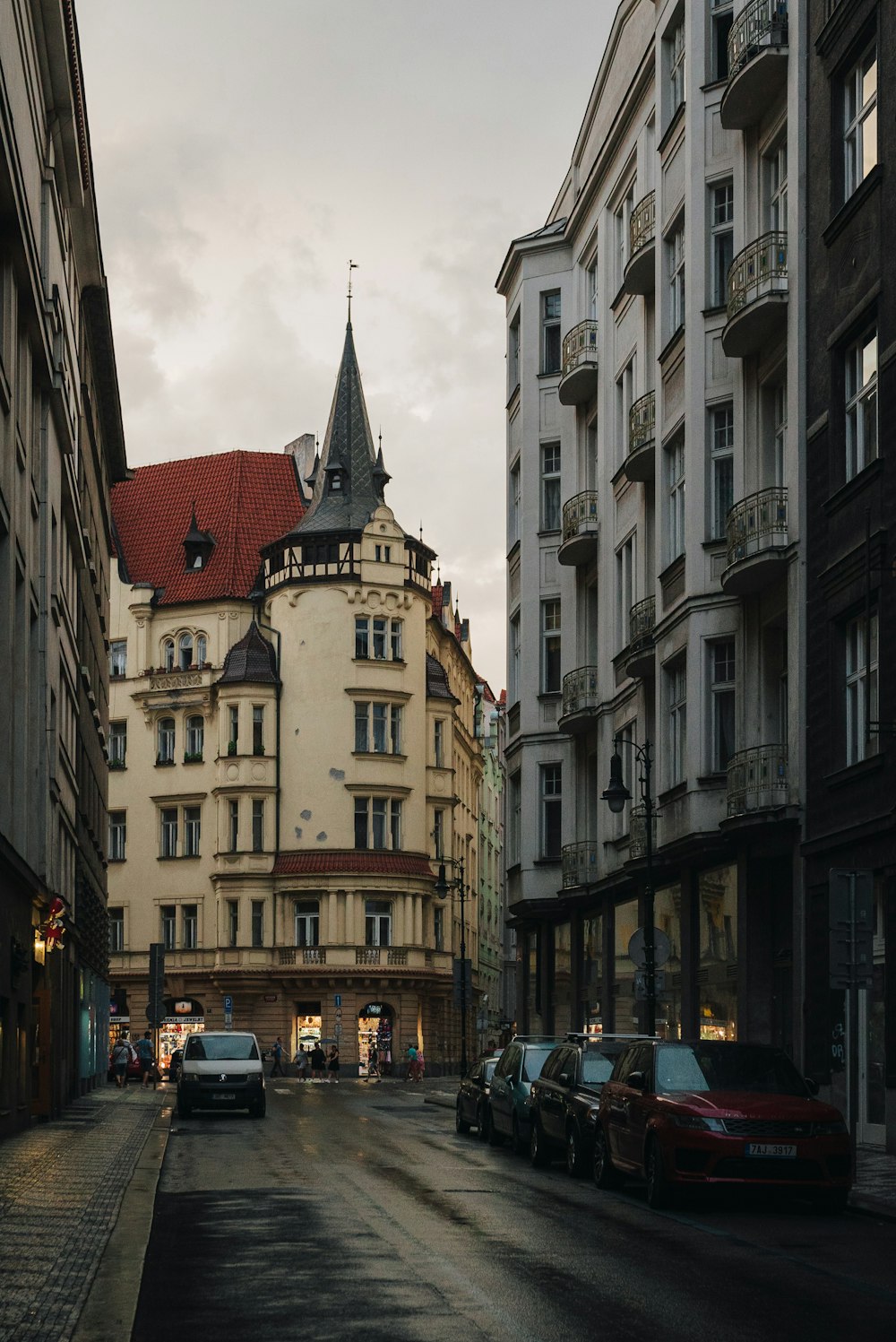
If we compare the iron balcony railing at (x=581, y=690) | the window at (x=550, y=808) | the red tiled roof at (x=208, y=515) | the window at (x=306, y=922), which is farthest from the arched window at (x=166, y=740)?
the iron balcony railing at (x=581, y=690)

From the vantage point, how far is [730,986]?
31453mm

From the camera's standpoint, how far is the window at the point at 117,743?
88.1 meters

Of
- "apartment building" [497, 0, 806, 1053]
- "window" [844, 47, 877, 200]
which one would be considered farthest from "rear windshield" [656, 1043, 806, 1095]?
"window" [844, 47, 877, 200]

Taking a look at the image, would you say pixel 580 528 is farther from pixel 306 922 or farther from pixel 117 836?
pixel 117 836

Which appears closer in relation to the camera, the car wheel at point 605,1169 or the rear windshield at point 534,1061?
the car wheel at point 605,1169

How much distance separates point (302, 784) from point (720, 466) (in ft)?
167

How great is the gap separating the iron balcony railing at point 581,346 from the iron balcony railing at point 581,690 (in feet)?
22.2

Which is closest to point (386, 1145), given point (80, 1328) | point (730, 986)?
point (730, 986)

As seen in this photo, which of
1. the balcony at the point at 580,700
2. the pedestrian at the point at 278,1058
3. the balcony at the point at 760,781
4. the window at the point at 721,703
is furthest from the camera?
the pedestrian at the point at 278,1058

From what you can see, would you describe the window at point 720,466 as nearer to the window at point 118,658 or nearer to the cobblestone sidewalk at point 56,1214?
the cobblestone sidewalk at point 56,1214

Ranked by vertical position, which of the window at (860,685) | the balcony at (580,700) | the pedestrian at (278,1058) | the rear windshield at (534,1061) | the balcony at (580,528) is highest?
the balcony at (580,528)

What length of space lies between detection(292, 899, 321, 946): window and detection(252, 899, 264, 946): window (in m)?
1.52

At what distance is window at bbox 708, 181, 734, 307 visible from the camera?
32.8m

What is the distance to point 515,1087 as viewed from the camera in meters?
26.1
